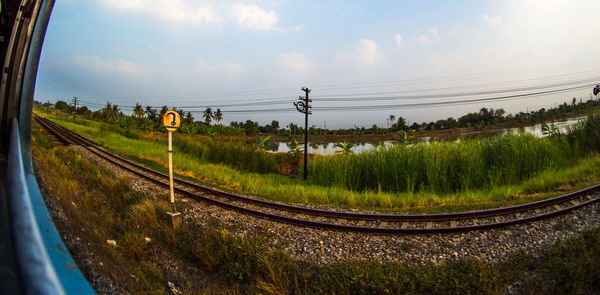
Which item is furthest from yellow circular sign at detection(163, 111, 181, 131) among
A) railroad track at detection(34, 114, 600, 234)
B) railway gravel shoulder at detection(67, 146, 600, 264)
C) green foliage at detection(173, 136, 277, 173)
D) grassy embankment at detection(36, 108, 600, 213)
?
green foliage at detection(173, 136, 277, 173)

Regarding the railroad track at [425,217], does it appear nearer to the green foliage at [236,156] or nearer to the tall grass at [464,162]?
the tall grass at [464,162]

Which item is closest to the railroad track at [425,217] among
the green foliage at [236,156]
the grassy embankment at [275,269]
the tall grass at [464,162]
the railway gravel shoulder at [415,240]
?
the railway gravel shoulder at [415,240]

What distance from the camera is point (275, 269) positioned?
3750mm

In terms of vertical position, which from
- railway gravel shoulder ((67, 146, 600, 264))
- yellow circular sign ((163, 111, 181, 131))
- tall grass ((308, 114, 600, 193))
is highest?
yellow circular sign ((163, 111, 181, 131))

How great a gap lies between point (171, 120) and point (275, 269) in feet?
11.5

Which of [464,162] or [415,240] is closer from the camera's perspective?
[415,240]

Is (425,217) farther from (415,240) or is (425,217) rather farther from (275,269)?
(275,269)

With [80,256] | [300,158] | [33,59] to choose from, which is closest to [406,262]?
[80,256]

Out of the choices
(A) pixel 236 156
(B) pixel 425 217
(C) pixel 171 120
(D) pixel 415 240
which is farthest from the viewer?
(A) pixel 236 156

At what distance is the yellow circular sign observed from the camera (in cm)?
482

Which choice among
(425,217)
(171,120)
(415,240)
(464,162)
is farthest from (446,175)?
(171,120)

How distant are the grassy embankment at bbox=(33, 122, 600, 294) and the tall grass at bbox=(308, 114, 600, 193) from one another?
6814 millimetres

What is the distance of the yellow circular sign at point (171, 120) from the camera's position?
482 cm

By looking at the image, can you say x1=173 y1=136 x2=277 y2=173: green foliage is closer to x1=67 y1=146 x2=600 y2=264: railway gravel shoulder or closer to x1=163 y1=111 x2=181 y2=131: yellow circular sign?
x1=67 y1=146 x2=600 y2=264: railway gravel shoulder
